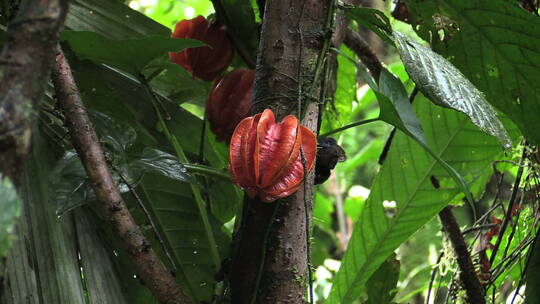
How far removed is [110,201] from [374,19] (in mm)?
508

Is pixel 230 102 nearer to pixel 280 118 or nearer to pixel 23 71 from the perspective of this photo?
pixel 280 118

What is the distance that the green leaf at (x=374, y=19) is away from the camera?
3.38ft

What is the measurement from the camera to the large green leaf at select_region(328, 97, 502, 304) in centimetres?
143

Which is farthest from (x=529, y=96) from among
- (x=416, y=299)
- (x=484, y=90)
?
(x=416, y=299)

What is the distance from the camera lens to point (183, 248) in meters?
1.21

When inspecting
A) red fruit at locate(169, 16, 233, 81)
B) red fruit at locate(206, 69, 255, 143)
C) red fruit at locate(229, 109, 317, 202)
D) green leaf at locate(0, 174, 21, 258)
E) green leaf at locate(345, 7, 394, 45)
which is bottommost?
green leaf at locate(0, 174, 21, 258)

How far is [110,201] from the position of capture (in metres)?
0.80

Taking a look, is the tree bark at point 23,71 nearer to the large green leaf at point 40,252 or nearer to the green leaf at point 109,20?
the large green leaf at point 40,252

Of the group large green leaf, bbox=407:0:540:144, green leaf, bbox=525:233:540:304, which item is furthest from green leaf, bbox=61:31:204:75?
green leaf, bbox=525:233:540:304

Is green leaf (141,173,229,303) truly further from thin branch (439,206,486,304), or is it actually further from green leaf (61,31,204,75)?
thin branch (439,206,486,304)

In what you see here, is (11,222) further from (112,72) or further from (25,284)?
(112,72)

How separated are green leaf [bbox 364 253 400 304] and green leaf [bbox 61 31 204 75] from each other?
0.67 metres

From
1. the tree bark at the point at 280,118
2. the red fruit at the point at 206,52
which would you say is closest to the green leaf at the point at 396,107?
the tree bark at the point at 280,118

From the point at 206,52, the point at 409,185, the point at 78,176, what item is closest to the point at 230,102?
Result: the point at 206,52
